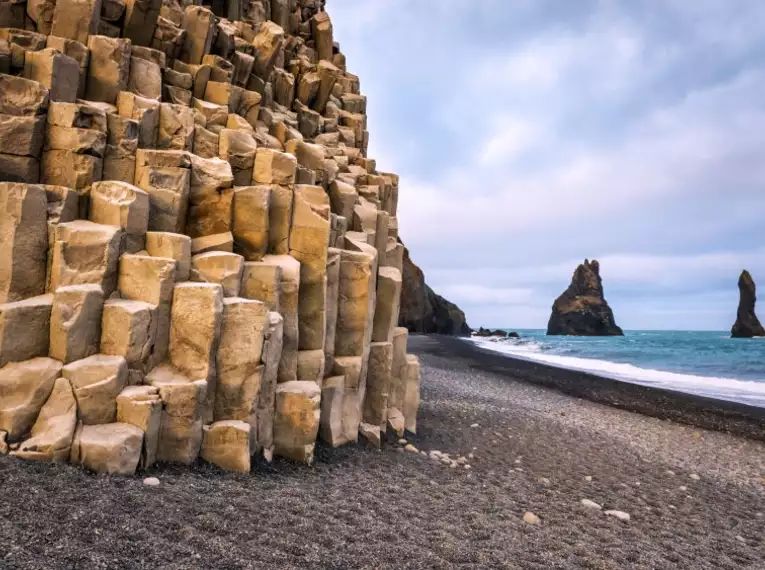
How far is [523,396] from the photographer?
2623 cm

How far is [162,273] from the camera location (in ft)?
29.9

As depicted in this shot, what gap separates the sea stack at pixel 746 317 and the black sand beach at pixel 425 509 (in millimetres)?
129584

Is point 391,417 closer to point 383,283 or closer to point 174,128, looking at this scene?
point 383,283

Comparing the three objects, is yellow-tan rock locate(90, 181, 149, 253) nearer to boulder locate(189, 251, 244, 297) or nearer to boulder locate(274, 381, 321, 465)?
boulder locate(189, 251, 244, 297)

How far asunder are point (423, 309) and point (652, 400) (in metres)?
53.7

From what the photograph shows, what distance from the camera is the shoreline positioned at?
23125 millimetres

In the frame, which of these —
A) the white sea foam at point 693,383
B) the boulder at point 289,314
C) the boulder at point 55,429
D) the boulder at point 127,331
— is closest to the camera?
the boulder at point 55,429

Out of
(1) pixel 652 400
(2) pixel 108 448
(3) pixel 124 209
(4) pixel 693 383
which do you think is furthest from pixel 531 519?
(4) pixel 693 383

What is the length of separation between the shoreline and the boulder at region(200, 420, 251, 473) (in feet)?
71.2

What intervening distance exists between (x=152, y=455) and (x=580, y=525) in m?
8.00

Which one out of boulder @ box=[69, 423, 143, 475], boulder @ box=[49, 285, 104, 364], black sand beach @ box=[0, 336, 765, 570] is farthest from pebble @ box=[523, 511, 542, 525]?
boulder @ box=[49, 285, 104, 364]

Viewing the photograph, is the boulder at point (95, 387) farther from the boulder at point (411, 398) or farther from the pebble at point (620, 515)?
the pebble at point (620, 515)

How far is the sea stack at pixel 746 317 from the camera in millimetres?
122281

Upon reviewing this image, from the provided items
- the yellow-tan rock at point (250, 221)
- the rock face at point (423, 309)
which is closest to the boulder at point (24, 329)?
the yellow-tan rock at point (250, 221)
